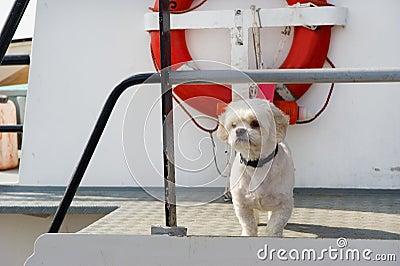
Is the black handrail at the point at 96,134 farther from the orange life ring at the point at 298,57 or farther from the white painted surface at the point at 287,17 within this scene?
the white painted surface at the point at 287,17

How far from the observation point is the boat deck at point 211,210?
312cm

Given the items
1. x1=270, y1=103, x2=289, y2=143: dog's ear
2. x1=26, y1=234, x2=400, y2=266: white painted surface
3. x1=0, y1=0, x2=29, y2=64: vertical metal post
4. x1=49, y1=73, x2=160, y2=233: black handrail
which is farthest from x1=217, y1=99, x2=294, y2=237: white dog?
x1=0, y1=0, x2=29, y2=64: vertical metal post

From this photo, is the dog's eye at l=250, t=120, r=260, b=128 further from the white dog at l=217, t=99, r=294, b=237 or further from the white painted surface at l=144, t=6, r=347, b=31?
the white painted surface at l=144, t=6, r=347, b=31

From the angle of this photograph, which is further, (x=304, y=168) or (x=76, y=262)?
(x=304, y=168)

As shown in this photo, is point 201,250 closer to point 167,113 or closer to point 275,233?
point 167,113

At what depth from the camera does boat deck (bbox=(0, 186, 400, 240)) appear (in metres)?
3.12

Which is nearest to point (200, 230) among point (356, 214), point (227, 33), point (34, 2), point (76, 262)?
point (356, 214)

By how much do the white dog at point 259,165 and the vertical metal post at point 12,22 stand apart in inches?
36.4

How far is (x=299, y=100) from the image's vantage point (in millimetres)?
4043

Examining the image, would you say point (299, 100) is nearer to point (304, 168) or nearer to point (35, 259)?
point (304, 168)

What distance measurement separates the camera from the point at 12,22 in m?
2.32

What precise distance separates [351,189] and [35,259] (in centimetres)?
215

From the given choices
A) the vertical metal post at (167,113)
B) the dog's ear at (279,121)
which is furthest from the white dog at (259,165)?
the vertical metal post at (167,113)

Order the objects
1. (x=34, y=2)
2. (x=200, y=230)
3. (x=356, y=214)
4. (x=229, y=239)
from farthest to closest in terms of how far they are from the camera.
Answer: (x=34, y=2), (x=356, y=214), (x=200, y=230), (x=229, y=239)
